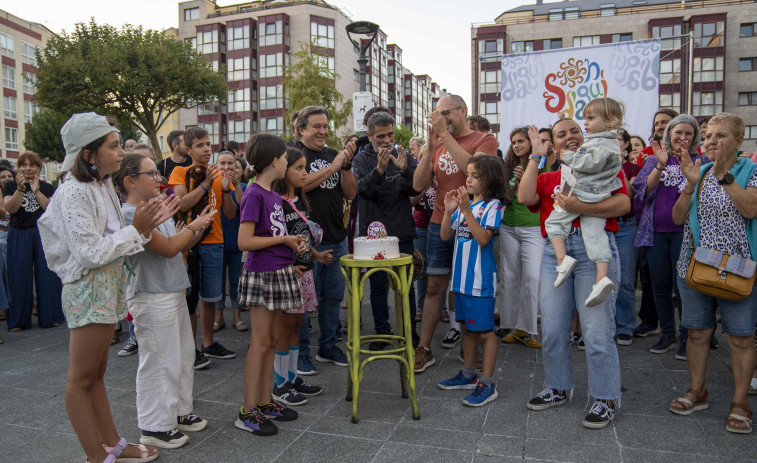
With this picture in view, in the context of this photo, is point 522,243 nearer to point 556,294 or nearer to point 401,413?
point 556,294

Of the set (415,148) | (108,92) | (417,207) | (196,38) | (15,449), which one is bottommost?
(15,449)

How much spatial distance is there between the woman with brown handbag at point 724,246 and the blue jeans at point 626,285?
65.3 inches

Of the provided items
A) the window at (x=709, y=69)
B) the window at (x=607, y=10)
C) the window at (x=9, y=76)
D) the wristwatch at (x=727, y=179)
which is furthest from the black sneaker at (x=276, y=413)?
the window at (x=9, y=76)

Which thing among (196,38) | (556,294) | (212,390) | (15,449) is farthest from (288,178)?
(196,38)

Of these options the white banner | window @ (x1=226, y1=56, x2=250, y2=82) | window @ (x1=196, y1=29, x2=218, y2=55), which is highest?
window @ (x1=196, y1=29, x2=218, y2=55)

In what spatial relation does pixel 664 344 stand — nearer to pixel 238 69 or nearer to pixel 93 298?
pixel 93 298

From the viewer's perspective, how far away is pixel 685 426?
325 cm

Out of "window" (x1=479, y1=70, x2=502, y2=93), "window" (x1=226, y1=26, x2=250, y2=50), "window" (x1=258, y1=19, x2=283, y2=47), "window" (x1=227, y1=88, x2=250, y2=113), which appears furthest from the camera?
"window" (x1=479, y1=70, x2=502, y2=93)

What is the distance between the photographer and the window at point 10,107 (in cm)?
4778

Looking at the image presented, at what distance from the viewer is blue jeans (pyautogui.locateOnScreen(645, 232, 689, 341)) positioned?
16.2 feet

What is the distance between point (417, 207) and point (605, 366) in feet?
9.97

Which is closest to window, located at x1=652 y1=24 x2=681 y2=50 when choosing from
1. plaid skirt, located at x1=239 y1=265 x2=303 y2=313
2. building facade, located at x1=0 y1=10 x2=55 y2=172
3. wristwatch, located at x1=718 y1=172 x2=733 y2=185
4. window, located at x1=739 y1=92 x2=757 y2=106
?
window, located at x1=739 y1=92 x2=757 y2=106

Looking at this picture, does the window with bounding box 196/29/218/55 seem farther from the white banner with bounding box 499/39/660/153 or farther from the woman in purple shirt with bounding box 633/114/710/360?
the woman in purple shirt with bounding box 633/114/710/360

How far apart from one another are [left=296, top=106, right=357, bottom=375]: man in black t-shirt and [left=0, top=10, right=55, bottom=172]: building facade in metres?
53.1
